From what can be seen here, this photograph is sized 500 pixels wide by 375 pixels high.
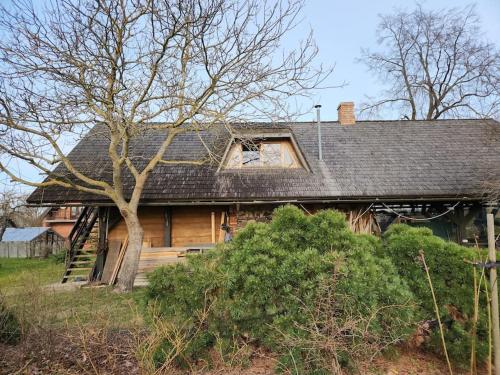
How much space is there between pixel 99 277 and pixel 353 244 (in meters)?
9.40

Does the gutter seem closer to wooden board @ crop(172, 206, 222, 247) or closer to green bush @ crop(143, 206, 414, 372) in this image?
wooden board @ crop(172, 206, 222, 247)

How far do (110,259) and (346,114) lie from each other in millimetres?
11649

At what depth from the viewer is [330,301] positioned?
348cm

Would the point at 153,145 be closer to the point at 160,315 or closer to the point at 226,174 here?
the point at 226,174

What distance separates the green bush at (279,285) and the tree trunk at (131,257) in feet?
16.7

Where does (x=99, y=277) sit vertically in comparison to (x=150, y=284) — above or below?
below

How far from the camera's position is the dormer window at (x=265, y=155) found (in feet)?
41.3

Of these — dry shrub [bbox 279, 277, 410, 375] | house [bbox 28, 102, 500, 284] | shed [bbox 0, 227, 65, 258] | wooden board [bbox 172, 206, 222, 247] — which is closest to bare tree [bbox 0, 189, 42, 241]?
shed [bbox 0, 227, 65, 258]

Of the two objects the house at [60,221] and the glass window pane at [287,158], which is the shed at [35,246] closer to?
the house at [60,221]

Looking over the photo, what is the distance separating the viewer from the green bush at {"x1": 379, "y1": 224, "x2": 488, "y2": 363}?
397 cm

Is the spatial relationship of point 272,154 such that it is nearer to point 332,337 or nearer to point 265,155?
point 265,155

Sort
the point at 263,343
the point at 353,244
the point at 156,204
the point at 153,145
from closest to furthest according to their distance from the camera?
the point at 263,343, the point at 353,244, the point at 156,204, the point at 153,145

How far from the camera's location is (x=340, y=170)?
1242 centimetres

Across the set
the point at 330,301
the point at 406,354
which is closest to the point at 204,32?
the point at 330,301
